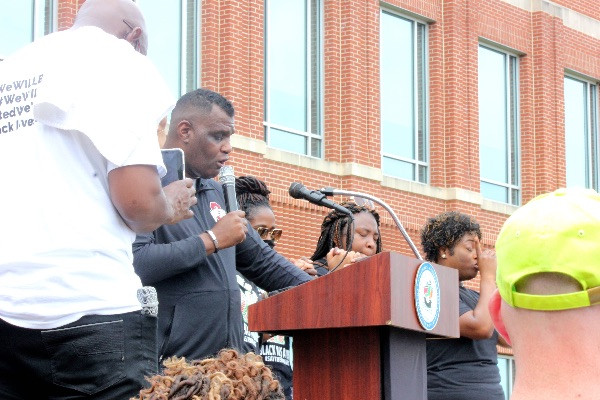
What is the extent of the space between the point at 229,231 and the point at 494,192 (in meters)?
17.4

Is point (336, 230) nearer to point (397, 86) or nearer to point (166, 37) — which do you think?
point (166, 37)

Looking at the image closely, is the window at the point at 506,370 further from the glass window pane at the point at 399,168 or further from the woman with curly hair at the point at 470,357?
the woman with curly hair at the point at 470,357

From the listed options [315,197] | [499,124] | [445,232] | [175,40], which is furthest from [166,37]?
[315,197]

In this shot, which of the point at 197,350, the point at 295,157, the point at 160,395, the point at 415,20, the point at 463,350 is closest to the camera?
the point at 160,395

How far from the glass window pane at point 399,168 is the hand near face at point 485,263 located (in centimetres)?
1165

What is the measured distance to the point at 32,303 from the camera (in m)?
3.58

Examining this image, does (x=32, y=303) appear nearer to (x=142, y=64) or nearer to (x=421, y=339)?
(x=142, y=64)

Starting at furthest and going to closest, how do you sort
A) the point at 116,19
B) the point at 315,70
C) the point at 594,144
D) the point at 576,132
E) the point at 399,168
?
the point at 594,144 → the point at 576,132 → the point at 399,168 → the point at 315,70 → the point at 116,19

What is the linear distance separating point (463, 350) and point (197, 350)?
9.24 ft

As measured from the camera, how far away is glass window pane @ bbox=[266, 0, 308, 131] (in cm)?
1858

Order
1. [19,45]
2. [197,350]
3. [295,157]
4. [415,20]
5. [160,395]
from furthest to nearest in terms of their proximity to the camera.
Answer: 1. [415,20]
2. [295,157]
3. [19,45]
4. [197,350]
5. [160,395]

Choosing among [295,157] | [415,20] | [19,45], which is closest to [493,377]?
[19,45]

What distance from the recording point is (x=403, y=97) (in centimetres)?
2089

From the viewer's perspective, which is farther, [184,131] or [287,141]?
[287,141]
